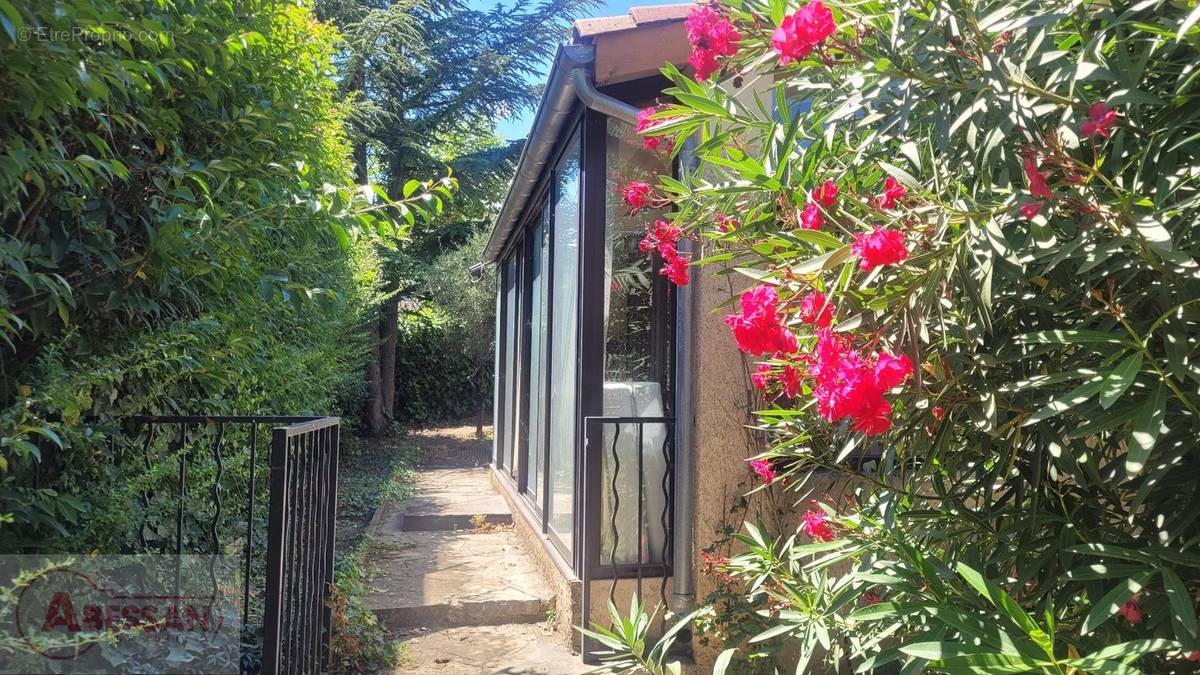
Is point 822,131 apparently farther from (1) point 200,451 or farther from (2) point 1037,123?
(1) point 200,451

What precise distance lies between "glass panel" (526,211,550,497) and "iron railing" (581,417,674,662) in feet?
6.58

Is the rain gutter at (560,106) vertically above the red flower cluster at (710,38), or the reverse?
the rain gutter at (560,106)

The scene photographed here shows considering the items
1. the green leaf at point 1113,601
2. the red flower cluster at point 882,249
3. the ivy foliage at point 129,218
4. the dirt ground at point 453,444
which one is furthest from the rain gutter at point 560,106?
the dirt ground at point 453,444

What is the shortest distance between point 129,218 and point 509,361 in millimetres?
7258

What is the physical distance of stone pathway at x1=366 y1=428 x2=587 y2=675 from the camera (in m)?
4.01

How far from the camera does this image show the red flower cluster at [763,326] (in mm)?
1756

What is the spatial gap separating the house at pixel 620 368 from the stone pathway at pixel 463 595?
9.0 inches

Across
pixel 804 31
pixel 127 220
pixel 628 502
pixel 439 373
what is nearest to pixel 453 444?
pixel 439 373

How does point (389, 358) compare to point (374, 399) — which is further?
point (389, 358)

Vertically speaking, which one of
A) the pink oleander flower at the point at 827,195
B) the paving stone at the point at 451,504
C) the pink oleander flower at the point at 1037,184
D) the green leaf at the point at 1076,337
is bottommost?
the paving stone at the point at 451,504

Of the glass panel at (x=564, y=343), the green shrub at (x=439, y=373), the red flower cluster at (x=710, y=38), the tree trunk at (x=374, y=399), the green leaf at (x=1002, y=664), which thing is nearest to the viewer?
the green leaf at (x=1002, y=664)

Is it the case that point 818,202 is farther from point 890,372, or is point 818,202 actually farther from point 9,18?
point 9,18

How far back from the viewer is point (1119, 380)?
1218 millimetres

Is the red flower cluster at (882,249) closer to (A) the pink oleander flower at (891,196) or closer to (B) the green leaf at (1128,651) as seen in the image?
(A) the pink oleander flower at (891,196)
